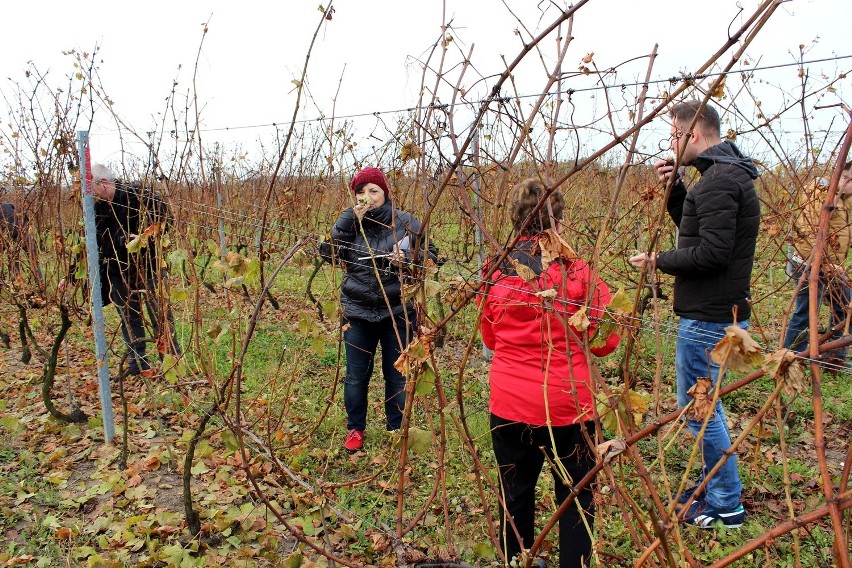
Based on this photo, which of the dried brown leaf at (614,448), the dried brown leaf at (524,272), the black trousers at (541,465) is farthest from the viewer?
the black trousers at (541,465)

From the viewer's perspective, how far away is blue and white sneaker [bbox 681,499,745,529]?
2.77 m

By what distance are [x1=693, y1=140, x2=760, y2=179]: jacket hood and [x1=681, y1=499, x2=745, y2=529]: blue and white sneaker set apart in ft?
4.98

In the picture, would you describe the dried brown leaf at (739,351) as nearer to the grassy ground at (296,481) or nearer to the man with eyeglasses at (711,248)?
the grassy ground at (296,481)

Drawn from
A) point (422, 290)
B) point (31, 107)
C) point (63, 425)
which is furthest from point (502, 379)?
point (31, 107)

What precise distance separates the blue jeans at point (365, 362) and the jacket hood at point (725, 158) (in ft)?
5.58

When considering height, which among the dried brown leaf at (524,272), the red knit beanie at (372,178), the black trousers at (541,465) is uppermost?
the red knit beanie at (372,178)

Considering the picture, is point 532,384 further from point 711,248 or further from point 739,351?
point 739,351

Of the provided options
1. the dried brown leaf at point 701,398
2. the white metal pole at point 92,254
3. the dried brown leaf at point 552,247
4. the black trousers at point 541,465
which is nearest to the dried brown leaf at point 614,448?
the dried brown leaf at point 701,398

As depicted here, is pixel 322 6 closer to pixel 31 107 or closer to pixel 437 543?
pixel 437 543

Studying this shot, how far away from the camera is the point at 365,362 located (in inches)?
139

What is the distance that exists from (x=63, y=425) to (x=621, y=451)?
156 inches

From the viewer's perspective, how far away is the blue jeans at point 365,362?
11.3ft

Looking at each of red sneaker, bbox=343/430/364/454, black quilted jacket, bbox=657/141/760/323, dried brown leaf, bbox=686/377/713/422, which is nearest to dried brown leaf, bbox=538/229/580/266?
dried brown leaf, bbox=686/377/713/422

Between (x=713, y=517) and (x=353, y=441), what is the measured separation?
194cm
